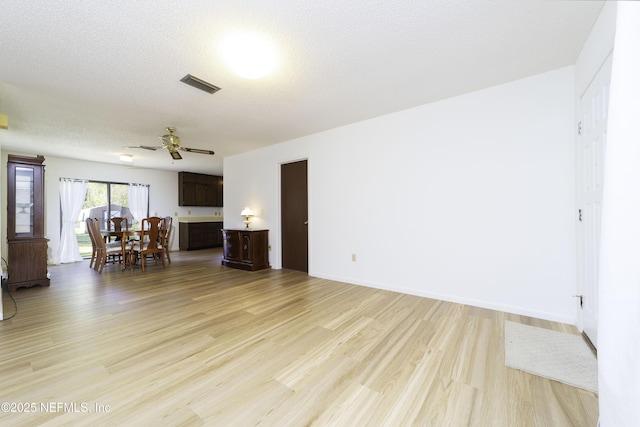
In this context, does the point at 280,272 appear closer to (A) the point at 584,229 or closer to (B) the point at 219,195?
(A) the point at 584,229

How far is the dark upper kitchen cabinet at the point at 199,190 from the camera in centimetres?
747

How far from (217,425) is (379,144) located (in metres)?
3.32

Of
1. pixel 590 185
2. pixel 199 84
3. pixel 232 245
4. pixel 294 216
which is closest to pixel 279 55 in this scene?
pixel 199 84

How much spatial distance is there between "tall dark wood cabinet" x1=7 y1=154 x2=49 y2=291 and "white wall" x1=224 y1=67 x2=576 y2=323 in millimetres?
4053

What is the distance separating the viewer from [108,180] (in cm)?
626

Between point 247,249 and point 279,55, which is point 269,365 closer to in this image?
point 279,55

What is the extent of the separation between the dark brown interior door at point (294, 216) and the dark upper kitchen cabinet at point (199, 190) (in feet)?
14.2

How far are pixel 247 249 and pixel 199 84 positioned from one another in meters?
2.97

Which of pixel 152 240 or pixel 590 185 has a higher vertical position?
pixel 590 185

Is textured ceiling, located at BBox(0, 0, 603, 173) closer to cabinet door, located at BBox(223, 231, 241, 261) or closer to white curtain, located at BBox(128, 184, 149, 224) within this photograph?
cabinet door, located at BBox(223, 231, 241, 261)

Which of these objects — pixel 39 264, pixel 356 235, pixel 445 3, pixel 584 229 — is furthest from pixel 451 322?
pixel 39 264

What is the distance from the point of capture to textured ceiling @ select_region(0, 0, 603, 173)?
1.64 m

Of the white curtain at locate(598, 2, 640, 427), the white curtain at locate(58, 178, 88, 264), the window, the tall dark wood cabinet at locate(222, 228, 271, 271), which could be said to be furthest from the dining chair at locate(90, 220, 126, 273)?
the white curtain at locate(598, 2, 640, 427)

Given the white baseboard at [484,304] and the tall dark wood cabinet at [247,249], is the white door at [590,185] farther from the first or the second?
the tall dark wood cabinet at [247,249]
